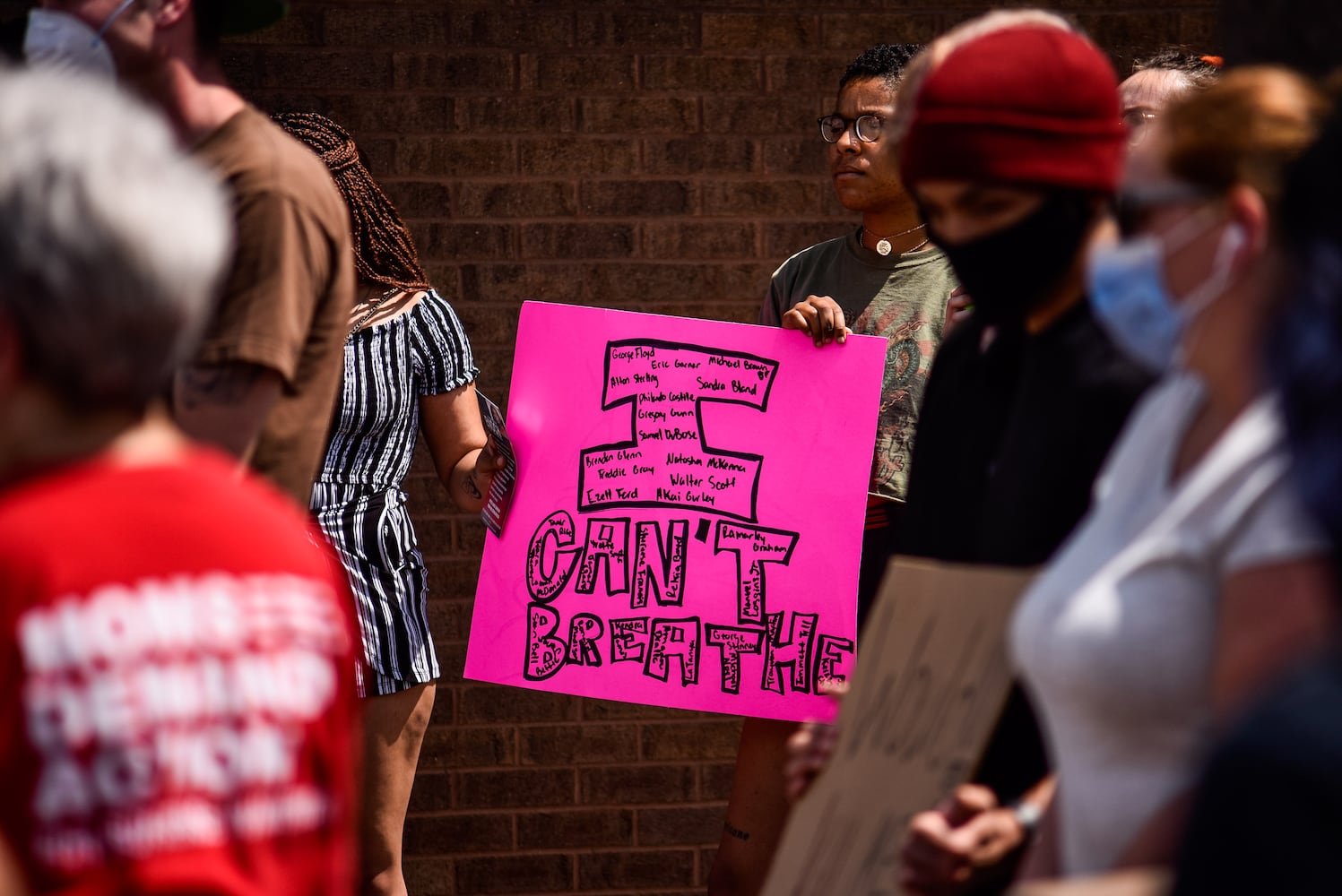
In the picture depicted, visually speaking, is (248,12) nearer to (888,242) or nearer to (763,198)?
(888,242)

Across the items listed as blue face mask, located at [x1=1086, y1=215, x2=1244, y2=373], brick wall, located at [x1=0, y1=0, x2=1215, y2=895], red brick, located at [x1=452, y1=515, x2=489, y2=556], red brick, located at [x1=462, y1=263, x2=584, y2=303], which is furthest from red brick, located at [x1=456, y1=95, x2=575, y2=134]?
blue face mask, located at [x1=1086, y1=215, x2=1244, y2=373]

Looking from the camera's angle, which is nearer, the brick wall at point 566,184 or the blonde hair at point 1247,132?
the blonde hair at point 1247,132

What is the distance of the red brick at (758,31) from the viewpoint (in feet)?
15.1

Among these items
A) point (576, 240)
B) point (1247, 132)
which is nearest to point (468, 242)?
point (576, 240)

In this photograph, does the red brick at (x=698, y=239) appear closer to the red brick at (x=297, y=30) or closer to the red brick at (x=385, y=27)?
the red brick at (x=385, y=27)

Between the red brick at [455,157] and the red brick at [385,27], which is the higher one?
the red brick at [385,27]

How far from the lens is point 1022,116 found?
2.12 m

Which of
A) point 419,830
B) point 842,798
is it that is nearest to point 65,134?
point 842,798

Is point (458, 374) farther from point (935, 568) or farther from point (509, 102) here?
point (935, 568)

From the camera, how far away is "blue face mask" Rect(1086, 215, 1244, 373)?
165cm

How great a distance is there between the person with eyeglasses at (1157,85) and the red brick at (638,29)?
1.47 metres

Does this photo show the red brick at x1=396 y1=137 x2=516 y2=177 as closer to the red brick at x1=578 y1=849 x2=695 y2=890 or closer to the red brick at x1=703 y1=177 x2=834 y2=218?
the red brick at x1=703 y1=177 x2=834 y2=218

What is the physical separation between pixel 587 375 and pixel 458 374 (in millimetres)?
291

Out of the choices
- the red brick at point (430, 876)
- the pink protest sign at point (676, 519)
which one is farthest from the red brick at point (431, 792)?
the pink protest sign at point (676, 519)
